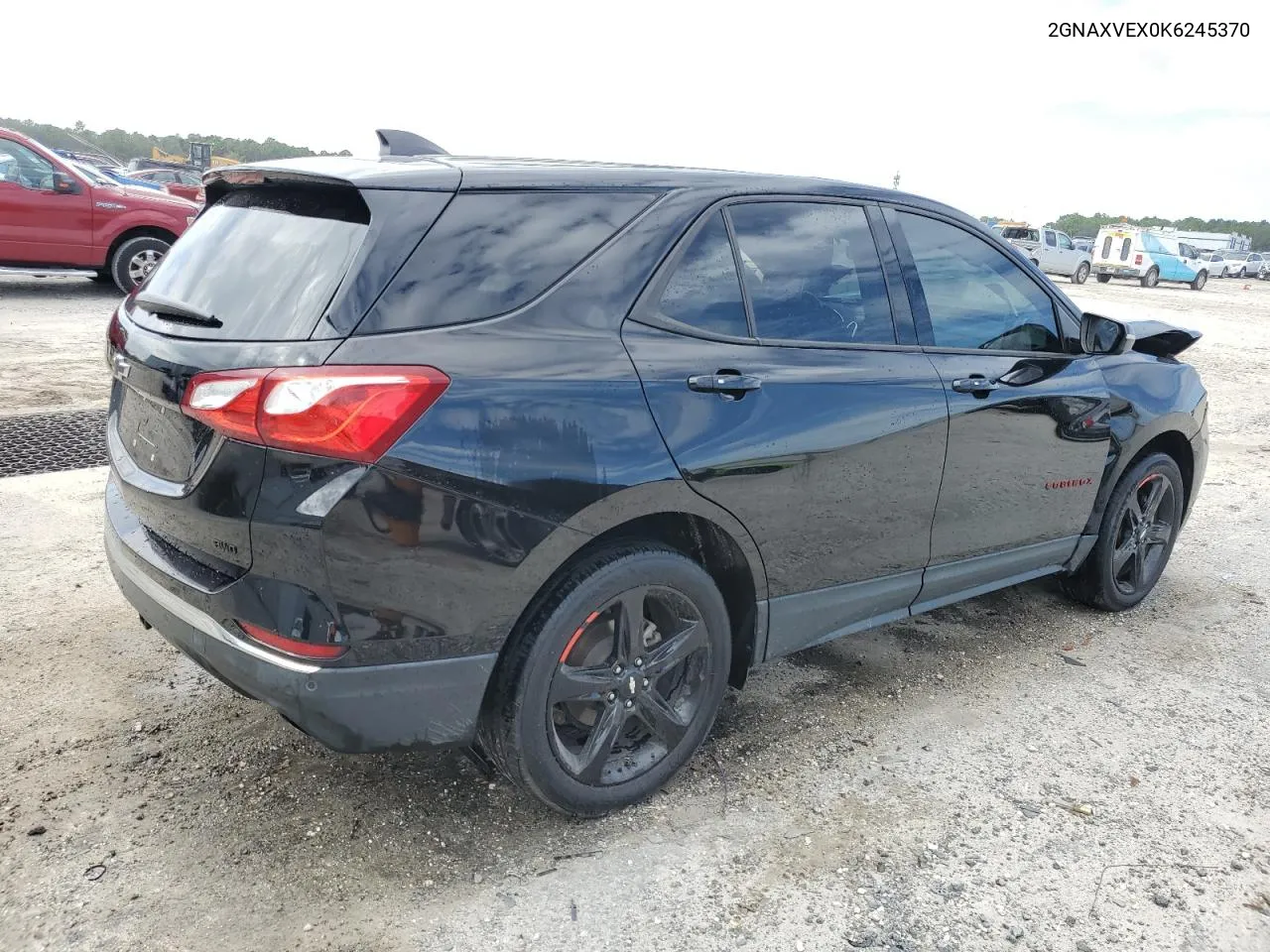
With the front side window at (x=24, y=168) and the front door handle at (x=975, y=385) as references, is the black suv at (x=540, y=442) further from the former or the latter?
the front side window at (x=24, y=168)

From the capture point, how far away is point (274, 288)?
7.68 feet

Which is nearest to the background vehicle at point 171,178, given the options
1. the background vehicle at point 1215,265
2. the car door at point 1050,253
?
the car door at point 1050,253

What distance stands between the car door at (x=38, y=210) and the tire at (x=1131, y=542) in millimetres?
10911

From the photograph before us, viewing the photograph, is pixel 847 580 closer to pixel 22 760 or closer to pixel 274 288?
pixel 274 288

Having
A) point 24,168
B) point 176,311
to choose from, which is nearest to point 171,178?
point 24,168

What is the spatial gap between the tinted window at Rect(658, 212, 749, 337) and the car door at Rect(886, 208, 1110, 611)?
2.63 feet

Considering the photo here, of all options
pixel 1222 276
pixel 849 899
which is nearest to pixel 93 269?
pixel 849 899

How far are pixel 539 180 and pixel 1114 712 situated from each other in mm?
2665

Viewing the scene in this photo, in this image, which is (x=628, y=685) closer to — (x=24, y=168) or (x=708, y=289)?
(x=708, y=289)

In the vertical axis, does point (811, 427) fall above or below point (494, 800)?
above

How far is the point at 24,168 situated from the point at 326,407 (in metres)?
11.0

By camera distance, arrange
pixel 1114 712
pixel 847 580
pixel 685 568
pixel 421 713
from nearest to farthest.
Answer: pixel 421 713 < pixel 685 568 < pixel 847 580 < pixel 1114 712

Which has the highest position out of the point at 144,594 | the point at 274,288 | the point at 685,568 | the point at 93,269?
the point at 274,288

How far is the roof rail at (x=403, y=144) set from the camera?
2977mm
